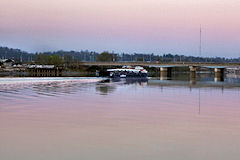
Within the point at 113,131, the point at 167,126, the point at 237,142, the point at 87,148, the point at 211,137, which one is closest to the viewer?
the point at 87,148

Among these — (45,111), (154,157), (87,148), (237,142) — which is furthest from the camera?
(45,111)

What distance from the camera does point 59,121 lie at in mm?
19156

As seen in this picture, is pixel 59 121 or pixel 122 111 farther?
pixel 122 111

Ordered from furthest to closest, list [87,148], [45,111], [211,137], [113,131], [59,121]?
[45,111]
[59,121]
[113,131]
[211,137]
[87,148]

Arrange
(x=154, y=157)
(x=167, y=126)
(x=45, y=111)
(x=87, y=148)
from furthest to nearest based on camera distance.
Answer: (x=45, y=111) < (x=167, y=126) < (x=87, y=148) < (x=154, y=157)

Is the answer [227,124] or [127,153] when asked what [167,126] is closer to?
[227,124]

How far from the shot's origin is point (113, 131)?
16359 millimetres

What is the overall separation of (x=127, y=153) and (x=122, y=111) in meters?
11.5

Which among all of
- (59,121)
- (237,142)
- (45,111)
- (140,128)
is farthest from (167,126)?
(45,111)

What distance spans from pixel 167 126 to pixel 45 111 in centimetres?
915

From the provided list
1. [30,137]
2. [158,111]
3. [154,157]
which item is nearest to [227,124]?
[158,111]

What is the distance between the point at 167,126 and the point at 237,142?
428cm

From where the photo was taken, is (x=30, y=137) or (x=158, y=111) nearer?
(x=30, y=137)

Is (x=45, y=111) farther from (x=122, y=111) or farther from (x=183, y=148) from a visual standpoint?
(x=183, y=148)
